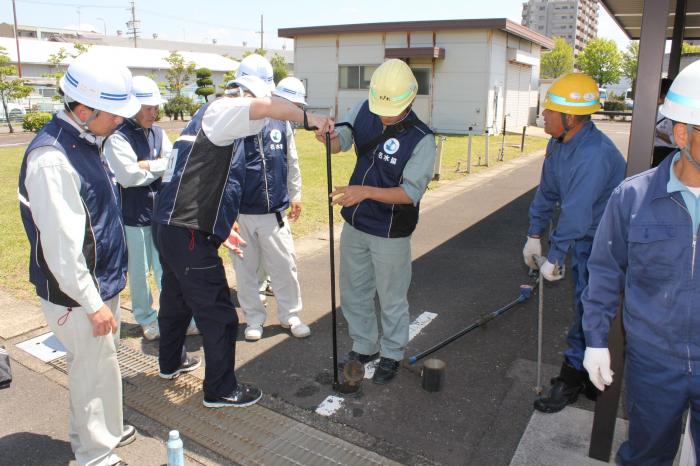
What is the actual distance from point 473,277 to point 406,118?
319cm

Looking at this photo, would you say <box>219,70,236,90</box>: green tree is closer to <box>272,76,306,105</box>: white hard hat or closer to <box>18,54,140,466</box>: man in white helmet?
<box>272,76,306,105</box>: white hard hat

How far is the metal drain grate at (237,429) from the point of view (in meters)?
3.14

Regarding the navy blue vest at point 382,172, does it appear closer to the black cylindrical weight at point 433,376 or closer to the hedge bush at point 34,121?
the black cylindrical weight at point 433,376

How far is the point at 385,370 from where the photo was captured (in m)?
3.96

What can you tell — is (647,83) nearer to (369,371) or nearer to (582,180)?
(582,180)

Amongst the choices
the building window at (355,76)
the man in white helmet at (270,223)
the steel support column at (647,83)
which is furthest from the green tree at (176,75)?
the steel support column at (647,83)

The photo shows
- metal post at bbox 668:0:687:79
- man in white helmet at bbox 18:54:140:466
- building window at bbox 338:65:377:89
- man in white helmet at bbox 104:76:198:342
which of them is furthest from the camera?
building window at bbox 338:65:377:89

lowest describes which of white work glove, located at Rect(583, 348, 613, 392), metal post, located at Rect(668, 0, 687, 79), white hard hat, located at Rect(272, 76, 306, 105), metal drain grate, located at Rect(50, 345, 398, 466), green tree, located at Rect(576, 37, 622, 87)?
metal drain grate, located at Rect(50, 345, 398, 466)

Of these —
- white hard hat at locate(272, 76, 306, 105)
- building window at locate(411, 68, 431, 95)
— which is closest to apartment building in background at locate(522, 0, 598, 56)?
building window at locate(411, 68, 431, 95)

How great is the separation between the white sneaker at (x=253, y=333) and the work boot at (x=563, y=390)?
227 centimetres

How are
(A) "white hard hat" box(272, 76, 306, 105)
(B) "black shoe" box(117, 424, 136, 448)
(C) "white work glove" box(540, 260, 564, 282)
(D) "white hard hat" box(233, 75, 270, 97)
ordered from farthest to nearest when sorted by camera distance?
(A) "white hard hat" box(272, 76, 306, 105), (D) "white hard hat" box(233, 75, 270, 97), (C) "white work glove" box(540, 260, 564, 282), (B) "black shoe" box(117, 424, 136, 448)

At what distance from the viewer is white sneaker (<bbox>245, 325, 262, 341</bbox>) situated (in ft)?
15.1

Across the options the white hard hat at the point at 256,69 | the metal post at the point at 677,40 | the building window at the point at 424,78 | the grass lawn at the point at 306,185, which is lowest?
the grass lawn at the point at 306,185

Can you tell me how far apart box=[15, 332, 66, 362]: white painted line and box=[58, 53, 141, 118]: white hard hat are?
2.47 meters
